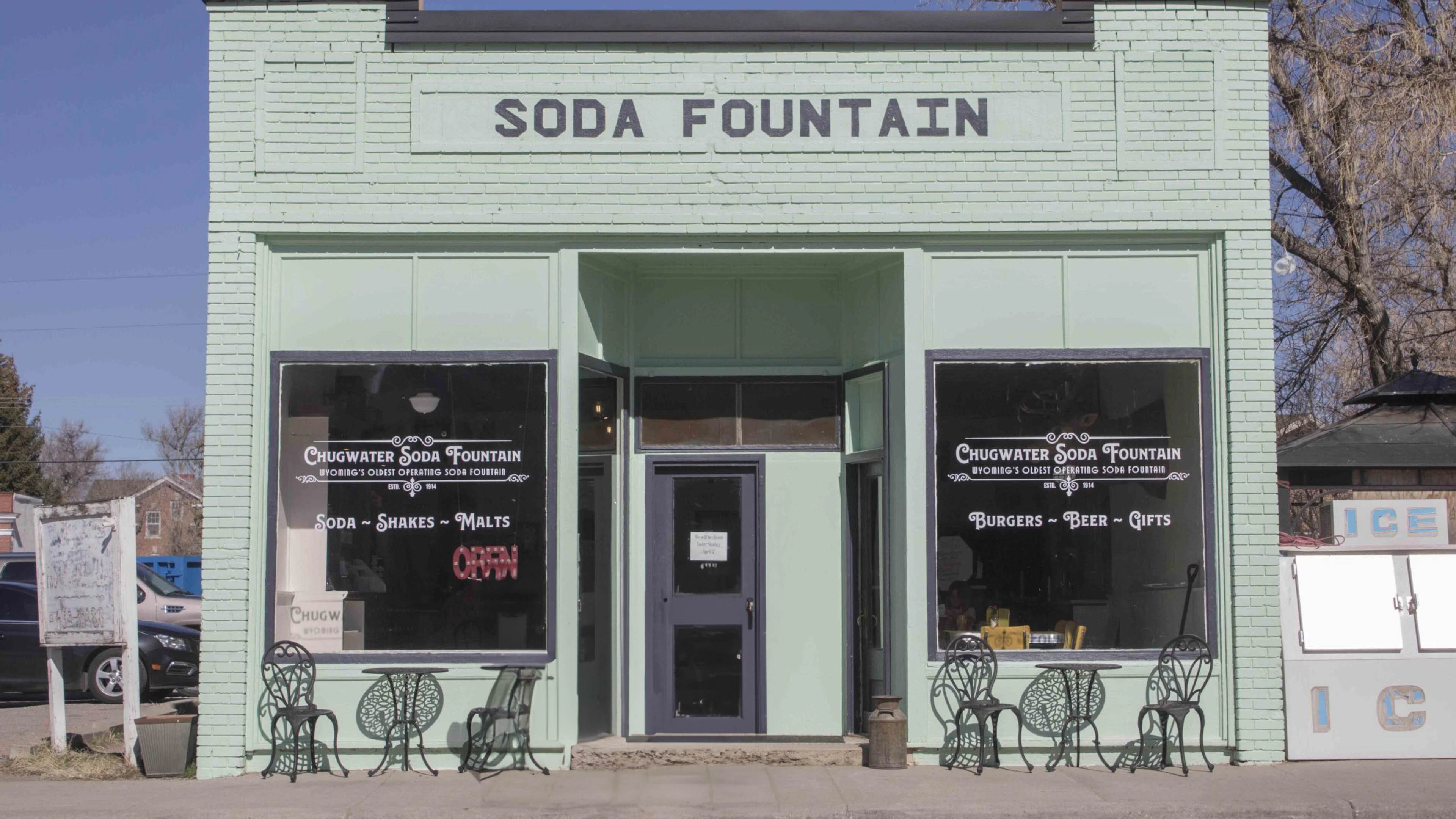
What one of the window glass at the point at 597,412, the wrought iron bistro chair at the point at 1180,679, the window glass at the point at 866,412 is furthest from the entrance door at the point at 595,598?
the wrought iron bistro chair at the point at 1180,679

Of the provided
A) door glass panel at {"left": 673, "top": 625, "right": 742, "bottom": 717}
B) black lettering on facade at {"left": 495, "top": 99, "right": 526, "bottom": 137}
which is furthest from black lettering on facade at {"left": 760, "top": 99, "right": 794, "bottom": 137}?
door glass panel at {"left": 673, "top": 625, "right": 742, "bottom": 717}

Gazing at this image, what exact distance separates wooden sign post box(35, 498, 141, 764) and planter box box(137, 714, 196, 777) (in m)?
0.29

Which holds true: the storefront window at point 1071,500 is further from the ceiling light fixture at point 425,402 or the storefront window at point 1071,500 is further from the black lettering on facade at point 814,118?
the ceiling light fixture at point 425,402

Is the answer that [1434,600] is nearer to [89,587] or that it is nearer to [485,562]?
[485,562]

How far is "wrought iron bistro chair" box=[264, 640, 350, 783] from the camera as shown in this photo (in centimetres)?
916

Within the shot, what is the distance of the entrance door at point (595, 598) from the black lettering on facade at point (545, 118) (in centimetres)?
242

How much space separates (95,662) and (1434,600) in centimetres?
1341

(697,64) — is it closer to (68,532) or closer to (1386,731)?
(68,532)

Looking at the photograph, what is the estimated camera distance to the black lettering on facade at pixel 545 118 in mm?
9578

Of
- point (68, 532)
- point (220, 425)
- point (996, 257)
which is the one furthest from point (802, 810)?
point (68, 532)

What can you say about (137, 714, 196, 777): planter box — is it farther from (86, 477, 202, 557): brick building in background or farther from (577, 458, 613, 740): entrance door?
(86, 477, 202, 557): brick building in background

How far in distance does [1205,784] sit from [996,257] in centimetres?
385

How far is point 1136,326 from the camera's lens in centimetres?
961

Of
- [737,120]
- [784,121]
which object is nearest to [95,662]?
[737,120]
